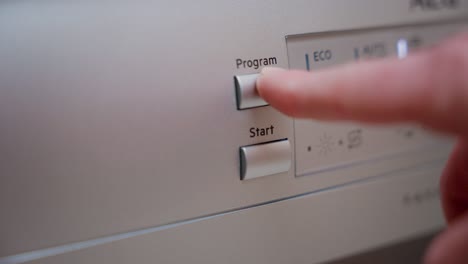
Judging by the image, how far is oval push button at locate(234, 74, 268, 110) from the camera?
28 centimetres

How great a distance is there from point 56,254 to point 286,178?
16 centimetres

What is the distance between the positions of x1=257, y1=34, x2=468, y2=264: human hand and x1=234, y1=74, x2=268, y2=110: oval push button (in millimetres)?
57

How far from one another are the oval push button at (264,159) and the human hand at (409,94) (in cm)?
7

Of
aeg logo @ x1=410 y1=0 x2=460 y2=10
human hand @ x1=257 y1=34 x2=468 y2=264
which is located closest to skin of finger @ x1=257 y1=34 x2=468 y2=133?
human hand @ x1=257 y1=34 x2=468 y2=264

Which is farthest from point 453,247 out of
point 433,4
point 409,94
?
point 433,4

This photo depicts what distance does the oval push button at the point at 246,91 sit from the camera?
285 mm

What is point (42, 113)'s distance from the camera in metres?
0.25

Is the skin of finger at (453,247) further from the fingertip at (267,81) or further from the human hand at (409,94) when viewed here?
the fingertip at (267,81)

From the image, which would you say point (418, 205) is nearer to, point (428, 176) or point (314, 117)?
point (428, 176)

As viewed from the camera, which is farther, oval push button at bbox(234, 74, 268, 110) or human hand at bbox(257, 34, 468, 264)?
oval push button at bbox(234, 74, 268, 110)

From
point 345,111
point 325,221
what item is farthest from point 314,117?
point 325,221

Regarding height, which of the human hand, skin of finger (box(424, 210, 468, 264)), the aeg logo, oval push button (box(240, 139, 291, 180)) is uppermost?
the aeg logo

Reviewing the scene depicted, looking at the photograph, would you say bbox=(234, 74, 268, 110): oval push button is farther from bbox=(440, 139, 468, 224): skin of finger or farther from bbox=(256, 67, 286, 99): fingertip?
bbox=(440, 139, 468, 224): skin of finger

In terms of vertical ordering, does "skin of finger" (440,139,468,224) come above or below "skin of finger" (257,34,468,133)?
below
